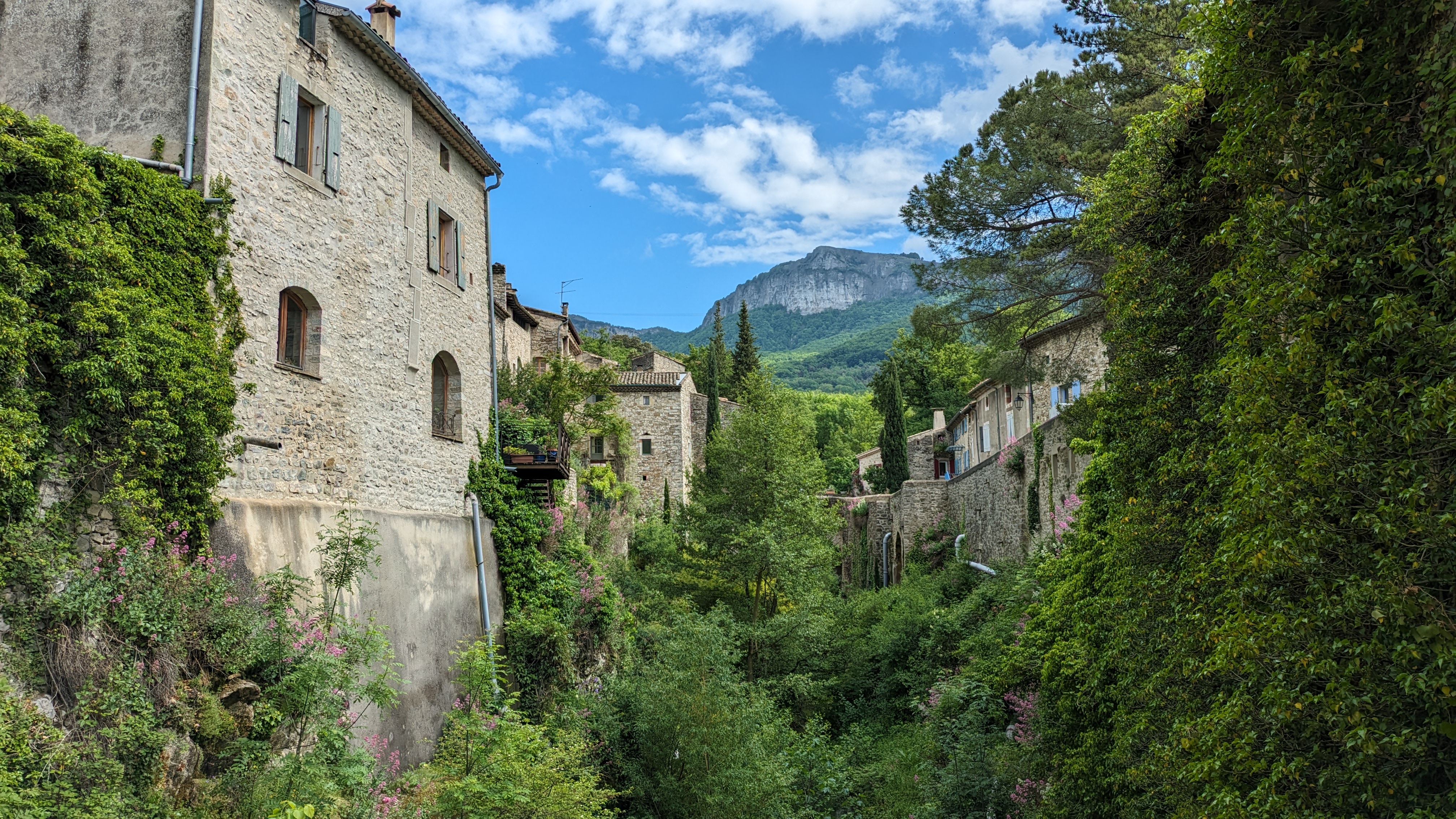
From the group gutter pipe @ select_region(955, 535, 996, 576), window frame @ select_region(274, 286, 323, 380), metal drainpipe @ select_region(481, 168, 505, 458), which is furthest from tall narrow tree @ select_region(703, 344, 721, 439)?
window frame @ select_region(274, 286, 323, 380)

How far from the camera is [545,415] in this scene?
863 inches

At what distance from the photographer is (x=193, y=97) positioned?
10188mm

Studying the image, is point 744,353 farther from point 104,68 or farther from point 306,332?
point 104,68

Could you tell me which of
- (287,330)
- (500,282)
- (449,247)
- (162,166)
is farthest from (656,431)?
(162,166)

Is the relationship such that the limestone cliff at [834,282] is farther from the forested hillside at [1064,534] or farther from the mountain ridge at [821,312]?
the forested hillside at [1064,534]

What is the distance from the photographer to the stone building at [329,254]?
34.4 ft

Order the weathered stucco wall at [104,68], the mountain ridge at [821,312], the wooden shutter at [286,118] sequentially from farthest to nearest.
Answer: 1. the mountain ridge at [821,312]
2. the wooden shutter at [286,118]
3. the weathered stucco wall at [104,68]

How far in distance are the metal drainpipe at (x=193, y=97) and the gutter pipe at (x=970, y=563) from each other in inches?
671

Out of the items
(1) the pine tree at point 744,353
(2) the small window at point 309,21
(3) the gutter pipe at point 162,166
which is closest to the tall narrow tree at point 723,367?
(1) the pine tree at point 744,353

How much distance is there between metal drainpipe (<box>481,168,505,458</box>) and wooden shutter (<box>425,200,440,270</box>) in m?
2.09

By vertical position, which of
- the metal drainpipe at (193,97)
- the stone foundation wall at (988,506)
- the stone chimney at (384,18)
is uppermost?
the stone chimney at (384,18)

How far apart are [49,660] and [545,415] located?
1476 cm

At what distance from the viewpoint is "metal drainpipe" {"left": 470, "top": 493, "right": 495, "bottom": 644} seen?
16.1 meters

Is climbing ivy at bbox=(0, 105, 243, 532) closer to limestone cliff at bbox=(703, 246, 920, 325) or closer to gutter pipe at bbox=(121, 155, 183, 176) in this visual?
gutter pipe at bbox=(121, 155, 183, 176)
